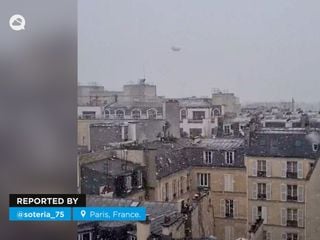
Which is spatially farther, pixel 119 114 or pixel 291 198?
pixel 119 114

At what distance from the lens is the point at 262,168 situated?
213cm

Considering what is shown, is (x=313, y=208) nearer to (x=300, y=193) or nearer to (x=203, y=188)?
(x=300, y=193)

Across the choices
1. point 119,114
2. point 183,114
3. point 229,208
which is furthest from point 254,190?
point 119,114

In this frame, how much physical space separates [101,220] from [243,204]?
651mm

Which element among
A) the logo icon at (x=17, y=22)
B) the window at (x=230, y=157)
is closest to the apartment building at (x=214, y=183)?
the window at (x=230, y=157)

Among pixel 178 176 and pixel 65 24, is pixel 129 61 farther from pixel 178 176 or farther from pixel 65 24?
pixel 178 176

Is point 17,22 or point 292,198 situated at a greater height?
point 17,22

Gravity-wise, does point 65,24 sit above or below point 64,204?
above

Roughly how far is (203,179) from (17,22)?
3.64 ft

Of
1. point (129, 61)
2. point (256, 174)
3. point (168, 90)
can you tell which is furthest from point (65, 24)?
point (256, 174)

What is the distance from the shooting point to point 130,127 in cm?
223

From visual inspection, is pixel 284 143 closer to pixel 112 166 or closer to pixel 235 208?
pixel 235 208

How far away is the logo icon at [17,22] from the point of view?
2119mm

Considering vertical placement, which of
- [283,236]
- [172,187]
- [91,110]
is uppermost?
[91,110]
